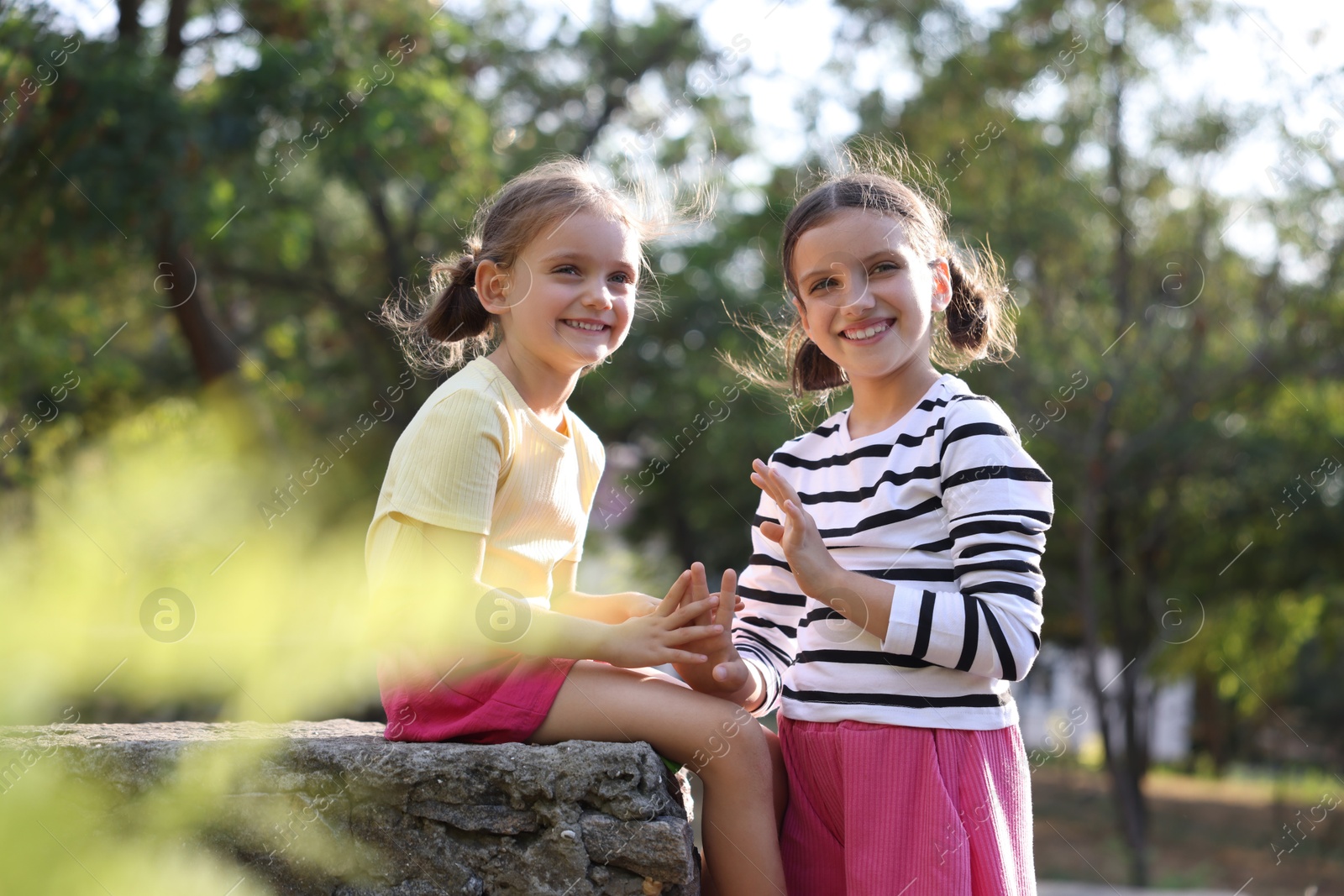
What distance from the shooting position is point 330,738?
2.21 metres

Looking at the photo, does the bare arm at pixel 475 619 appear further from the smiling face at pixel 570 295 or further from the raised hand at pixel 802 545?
the smiling face at pixel 570 295

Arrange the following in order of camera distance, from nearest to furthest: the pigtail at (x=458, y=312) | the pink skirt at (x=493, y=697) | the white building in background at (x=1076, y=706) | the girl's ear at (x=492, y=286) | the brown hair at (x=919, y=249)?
1. the pink skirt at (x=493, y=697)
2. the brown hair at (x=919, y=249)
3. the girl's ear at (x=492, y=286)
4. the pigtail at (x=458, y=312)
5. the white building in background at (x=1076, y=706)

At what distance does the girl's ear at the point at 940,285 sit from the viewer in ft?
7.77

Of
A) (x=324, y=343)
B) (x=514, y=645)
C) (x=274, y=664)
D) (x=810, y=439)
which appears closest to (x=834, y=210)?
(x=810, y=439)

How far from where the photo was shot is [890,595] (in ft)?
6.55

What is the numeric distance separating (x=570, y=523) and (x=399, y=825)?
69 centimetres

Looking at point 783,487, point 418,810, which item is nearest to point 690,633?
point 783,487

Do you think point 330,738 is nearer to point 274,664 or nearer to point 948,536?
point 948,536

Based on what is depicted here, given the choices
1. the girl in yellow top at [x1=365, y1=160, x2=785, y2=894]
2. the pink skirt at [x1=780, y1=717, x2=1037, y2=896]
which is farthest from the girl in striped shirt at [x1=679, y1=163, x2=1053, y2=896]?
the girl in yellow top at [x1=365, y1=160, x2=785, y2=894]

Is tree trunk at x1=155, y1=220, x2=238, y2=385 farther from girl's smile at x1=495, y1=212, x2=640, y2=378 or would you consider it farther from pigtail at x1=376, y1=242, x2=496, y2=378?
girl's smile at x1=495, y1=212, x2=640, y2=378

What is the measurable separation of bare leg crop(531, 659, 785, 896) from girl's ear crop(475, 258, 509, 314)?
0.82 m

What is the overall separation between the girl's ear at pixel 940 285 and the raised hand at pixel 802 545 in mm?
577

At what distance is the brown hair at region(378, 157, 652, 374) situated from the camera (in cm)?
241

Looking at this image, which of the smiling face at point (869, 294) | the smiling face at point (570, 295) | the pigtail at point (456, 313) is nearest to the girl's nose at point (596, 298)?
the smiling face at point (570, 295)
